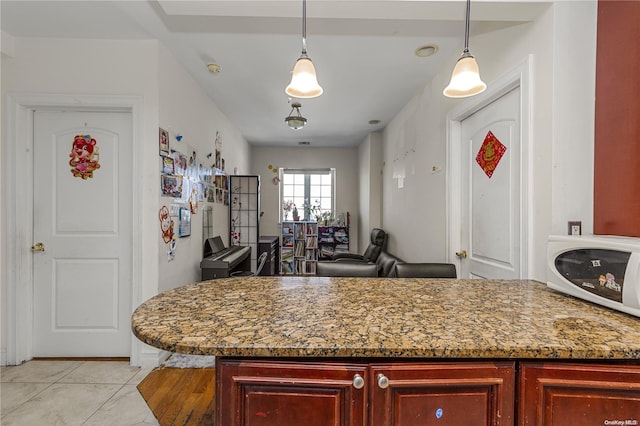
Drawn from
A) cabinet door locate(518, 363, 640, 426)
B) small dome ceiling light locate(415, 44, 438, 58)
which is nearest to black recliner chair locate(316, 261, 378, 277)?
cabinet door locate(518, 363, 640, 426)

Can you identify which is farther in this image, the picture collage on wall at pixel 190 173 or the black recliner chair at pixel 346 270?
the picture collage on wall at pixel 190 173

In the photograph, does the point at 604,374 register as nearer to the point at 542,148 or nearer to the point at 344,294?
the point at 344,294

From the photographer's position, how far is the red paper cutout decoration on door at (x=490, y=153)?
6.43 feet

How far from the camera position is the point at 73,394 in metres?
2.01

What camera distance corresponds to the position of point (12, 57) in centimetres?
231

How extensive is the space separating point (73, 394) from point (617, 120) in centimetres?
356

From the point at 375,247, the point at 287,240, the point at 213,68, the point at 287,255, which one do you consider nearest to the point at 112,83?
the point at 213,68

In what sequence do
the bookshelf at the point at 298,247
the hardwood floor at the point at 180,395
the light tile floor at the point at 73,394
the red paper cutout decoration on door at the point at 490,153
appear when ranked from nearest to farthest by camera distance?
the hardwood floor at the point at 180,395
the light tile floor at the point at 73,394
the red paper cutout decoration on door at the point at 490,153
the bookshelf at the point at 298,247

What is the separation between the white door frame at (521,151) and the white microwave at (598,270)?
0.39 metres

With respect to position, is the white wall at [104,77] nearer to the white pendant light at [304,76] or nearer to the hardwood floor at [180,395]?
the hardwood floor at [180,395]

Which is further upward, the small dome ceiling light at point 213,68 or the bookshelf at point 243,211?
the small dome ceiling light at point 213,68

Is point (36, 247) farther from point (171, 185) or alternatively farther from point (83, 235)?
point (171, 185)

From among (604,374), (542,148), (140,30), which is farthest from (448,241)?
(140,30)

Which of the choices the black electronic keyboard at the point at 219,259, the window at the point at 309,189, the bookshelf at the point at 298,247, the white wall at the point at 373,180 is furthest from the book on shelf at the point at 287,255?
the white wall at the point at 373,180
